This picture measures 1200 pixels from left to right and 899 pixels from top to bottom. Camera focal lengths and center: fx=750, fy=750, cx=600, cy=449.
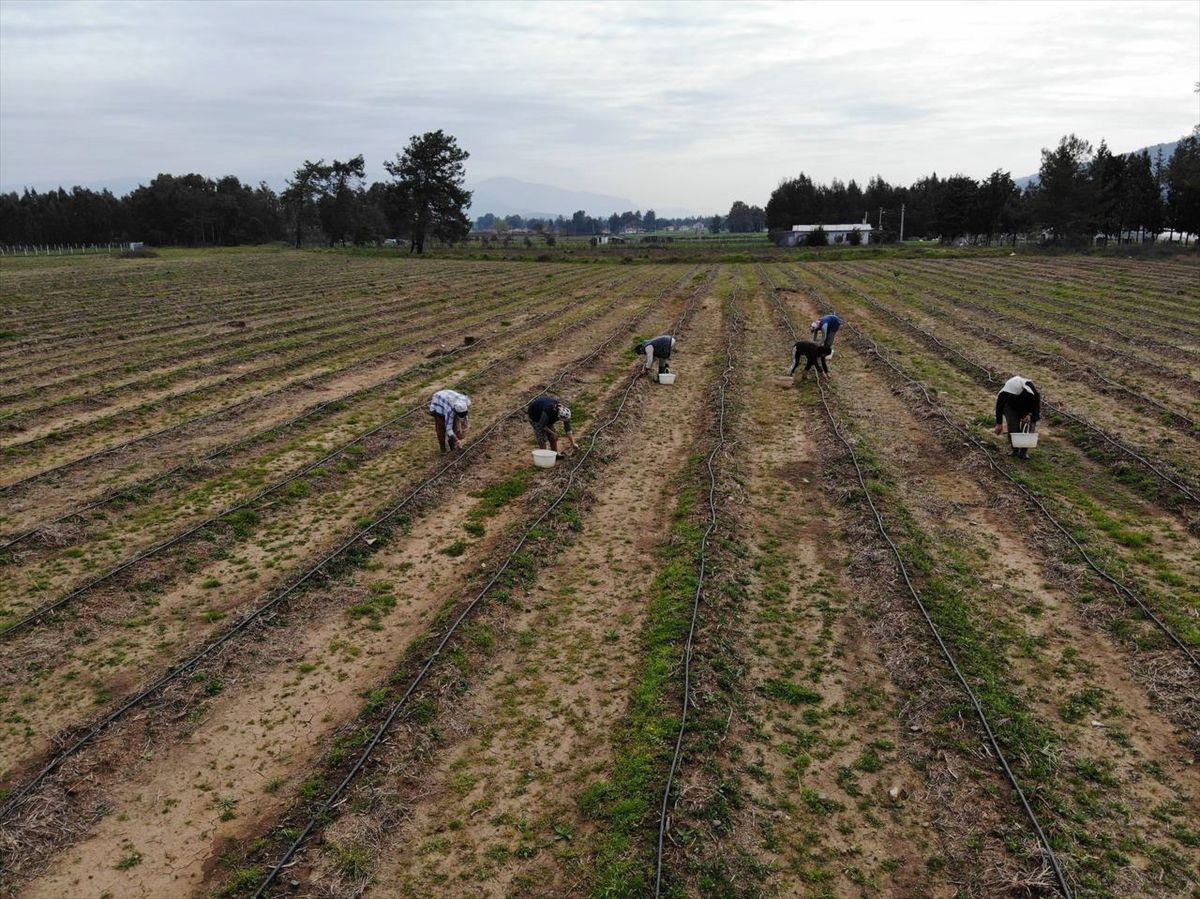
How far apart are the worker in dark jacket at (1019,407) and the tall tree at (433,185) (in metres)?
68.7

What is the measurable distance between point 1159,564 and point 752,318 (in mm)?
19490

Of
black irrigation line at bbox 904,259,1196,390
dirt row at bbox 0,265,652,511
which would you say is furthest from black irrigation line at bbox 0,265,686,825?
black irrigation line at bbox 904,259,1196,390

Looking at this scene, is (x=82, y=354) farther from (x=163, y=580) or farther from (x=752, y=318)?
(x=752, y=318)

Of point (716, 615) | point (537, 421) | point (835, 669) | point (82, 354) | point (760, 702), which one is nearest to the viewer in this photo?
point (760, 702)

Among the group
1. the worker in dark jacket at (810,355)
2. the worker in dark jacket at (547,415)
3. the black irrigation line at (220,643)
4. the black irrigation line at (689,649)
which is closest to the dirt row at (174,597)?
the black irrigation line at (220,643)

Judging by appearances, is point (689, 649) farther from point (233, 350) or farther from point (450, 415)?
point (233, 350)

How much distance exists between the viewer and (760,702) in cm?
629

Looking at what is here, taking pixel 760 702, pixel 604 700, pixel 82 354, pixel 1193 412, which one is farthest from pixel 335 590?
pixel 82 354

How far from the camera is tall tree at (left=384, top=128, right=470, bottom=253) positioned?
7306 centimetres

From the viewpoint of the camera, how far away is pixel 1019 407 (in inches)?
446

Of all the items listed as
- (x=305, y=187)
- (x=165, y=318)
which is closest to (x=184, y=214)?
(x=305, y=187)

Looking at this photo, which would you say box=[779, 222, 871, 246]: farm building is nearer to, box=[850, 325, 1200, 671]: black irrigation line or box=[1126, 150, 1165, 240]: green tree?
box=[1126, 150, 1165, 240]: green tree

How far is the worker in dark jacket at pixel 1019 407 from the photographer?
11.0 metres

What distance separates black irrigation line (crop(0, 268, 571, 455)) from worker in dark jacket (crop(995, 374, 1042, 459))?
13.8 metres
